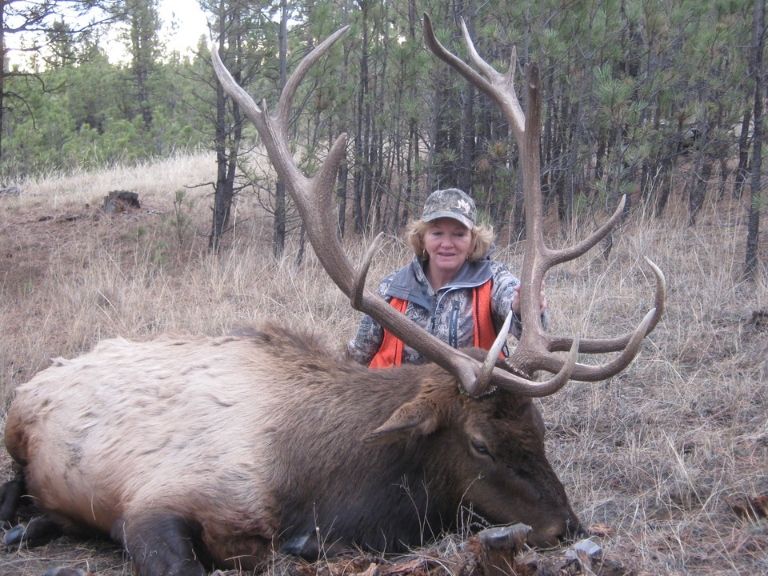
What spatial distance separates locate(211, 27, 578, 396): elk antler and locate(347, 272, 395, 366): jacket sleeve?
0.96m

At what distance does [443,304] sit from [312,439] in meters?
1.33

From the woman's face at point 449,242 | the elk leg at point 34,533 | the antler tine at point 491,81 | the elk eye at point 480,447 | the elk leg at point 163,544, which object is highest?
the antler tine at point 491,81

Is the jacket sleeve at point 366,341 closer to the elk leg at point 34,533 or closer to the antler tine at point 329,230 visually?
the antler tine at point 329,230

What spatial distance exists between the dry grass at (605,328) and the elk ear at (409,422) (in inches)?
33.8

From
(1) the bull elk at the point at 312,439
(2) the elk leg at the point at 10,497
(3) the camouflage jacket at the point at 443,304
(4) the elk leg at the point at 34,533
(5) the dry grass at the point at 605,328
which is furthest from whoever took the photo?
(3) the camouflage jacket at the point at 443,304

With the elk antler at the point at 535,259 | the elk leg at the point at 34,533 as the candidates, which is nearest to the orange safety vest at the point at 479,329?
the elk antler at the point at 535,259

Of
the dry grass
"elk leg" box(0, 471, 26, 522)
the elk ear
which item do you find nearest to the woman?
the dry grass

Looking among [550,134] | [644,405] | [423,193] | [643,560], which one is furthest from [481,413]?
[550,134]

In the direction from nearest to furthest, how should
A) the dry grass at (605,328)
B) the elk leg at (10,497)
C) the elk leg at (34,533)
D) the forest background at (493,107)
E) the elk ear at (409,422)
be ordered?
1. the elk ear at (409,422)
2. the dry grass at (605,328)
3. the elk leg at (34,533)
4. the elk leg at (10,497)
5. the forest background at (493,107)

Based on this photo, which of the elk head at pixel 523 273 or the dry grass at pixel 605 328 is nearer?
the elk head at pixel 523 273

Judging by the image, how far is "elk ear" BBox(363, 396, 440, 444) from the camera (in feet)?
9.50

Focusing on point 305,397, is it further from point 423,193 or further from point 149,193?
point 149,193

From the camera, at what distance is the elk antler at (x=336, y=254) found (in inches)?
117

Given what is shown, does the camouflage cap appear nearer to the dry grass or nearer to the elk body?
the elk body
